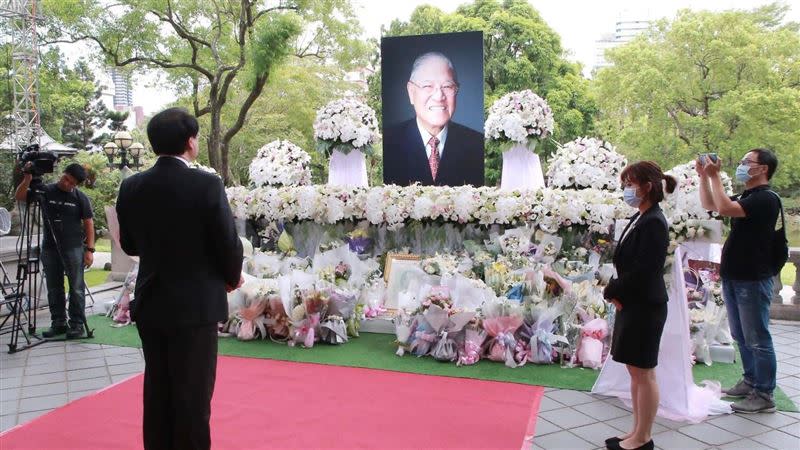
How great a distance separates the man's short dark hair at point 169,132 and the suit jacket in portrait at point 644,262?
7.16 ft

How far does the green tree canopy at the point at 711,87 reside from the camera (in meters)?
15.8

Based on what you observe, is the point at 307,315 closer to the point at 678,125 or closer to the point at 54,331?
the point at 54,331

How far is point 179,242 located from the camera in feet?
7.59

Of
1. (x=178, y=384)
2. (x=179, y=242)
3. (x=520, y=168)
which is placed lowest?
(x=178, y=384)

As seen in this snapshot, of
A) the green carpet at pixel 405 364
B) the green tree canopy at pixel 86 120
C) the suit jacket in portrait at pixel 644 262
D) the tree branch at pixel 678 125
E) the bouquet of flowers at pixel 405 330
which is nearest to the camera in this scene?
the suit jacket in portrait at pixel 644 262

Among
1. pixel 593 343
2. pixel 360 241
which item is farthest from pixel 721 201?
pixel 360 241

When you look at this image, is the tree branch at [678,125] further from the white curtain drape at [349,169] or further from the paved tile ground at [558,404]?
the paved tile ground at [558,404]

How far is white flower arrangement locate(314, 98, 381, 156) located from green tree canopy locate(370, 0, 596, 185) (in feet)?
38.9

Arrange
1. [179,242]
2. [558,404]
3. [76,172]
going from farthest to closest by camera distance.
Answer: [76,172], [558,404], [179,242]

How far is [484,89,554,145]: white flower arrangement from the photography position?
22.7ft

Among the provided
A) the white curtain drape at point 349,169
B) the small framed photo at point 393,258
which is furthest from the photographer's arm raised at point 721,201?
the white curtain drape at point 349,169

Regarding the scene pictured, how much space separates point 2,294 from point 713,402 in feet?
20.9

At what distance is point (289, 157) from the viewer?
8031mm

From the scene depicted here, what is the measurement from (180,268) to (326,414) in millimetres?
1718
